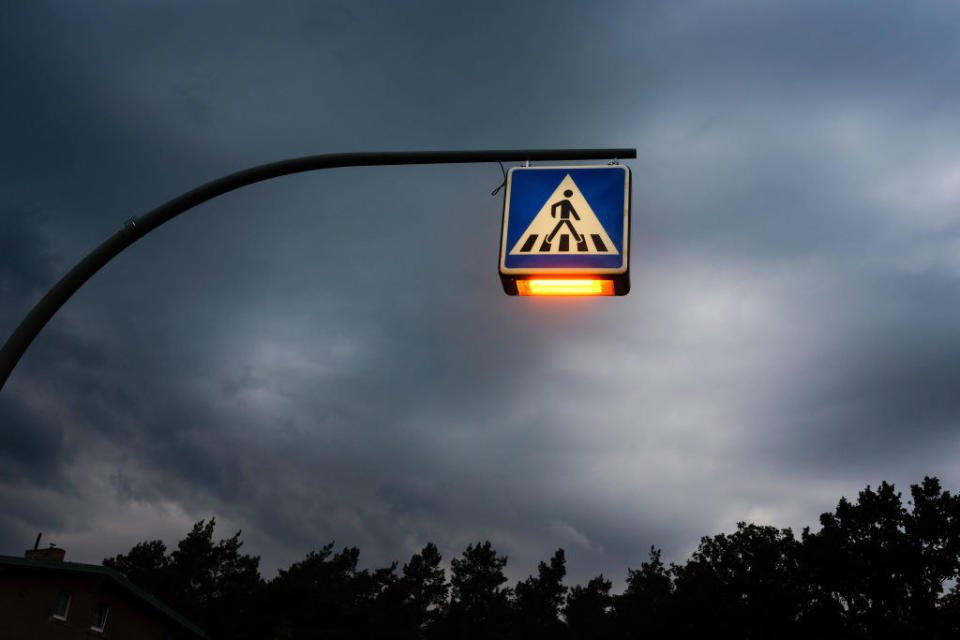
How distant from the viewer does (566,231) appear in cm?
568

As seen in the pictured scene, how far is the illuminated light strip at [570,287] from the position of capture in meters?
5.50

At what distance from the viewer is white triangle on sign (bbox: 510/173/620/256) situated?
18.2ft

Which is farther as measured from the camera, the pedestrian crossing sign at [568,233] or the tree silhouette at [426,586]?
the tree silhouette at [426,586]

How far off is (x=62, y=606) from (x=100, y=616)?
2.42m

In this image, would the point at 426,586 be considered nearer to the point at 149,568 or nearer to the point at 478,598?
the point at 478,598

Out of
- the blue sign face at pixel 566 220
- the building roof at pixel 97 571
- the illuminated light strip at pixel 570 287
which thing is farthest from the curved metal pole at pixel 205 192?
the building roof at pixel 97 571

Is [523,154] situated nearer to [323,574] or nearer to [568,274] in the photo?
[568,274]

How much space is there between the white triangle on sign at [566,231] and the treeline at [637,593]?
6852 centimetres

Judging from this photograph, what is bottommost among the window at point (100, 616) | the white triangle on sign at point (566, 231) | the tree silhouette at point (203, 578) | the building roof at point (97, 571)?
the window at point (100, 616)

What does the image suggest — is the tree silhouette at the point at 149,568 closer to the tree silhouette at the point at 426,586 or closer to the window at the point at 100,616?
the tree silhouette at the point at 426,586

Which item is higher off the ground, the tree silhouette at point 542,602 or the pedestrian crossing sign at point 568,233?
the tree silhouette at point 542,602

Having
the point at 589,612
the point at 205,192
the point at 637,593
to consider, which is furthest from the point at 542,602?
the point at 205,192

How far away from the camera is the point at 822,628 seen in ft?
226

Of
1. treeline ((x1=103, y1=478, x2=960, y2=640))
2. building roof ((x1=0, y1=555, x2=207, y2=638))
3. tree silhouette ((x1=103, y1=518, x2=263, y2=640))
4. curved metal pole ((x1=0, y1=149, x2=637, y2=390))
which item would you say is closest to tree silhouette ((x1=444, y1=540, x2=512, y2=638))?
treeline ((x1=103, y1=478, x2=960, y2=640))
